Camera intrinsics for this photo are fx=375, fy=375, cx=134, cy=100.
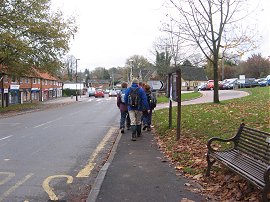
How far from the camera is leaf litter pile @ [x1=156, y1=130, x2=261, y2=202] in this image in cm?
527

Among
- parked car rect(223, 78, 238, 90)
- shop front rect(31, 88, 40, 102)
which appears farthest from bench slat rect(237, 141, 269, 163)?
shop front rect(31, 88, 40, 102)

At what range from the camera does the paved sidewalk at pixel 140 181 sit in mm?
5371

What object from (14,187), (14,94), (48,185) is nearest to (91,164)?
(48,185)

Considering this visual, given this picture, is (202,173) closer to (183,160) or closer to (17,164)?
(183,160)

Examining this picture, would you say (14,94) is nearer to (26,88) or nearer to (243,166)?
(26,88)

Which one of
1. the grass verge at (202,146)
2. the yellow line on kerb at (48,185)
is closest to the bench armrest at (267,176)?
the grass verge at (202,146)

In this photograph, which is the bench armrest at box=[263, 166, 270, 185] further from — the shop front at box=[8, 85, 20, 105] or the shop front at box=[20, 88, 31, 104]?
the shop front at box=[20, 88, 31, 104]

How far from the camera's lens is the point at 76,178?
700 centimetres

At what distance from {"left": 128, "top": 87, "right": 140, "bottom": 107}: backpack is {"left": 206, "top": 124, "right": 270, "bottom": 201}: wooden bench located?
15.7ft

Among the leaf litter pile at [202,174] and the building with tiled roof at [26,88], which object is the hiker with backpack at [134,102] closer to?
the leaf litter pile at [202,174]

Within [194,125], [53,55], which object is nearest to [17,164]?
[194,125]

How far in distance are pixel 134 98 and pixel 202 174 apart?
484 cm

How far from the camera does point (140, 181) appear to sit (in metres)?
6.29

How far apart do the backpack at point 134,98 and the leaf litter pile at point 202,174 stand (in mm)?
1582
